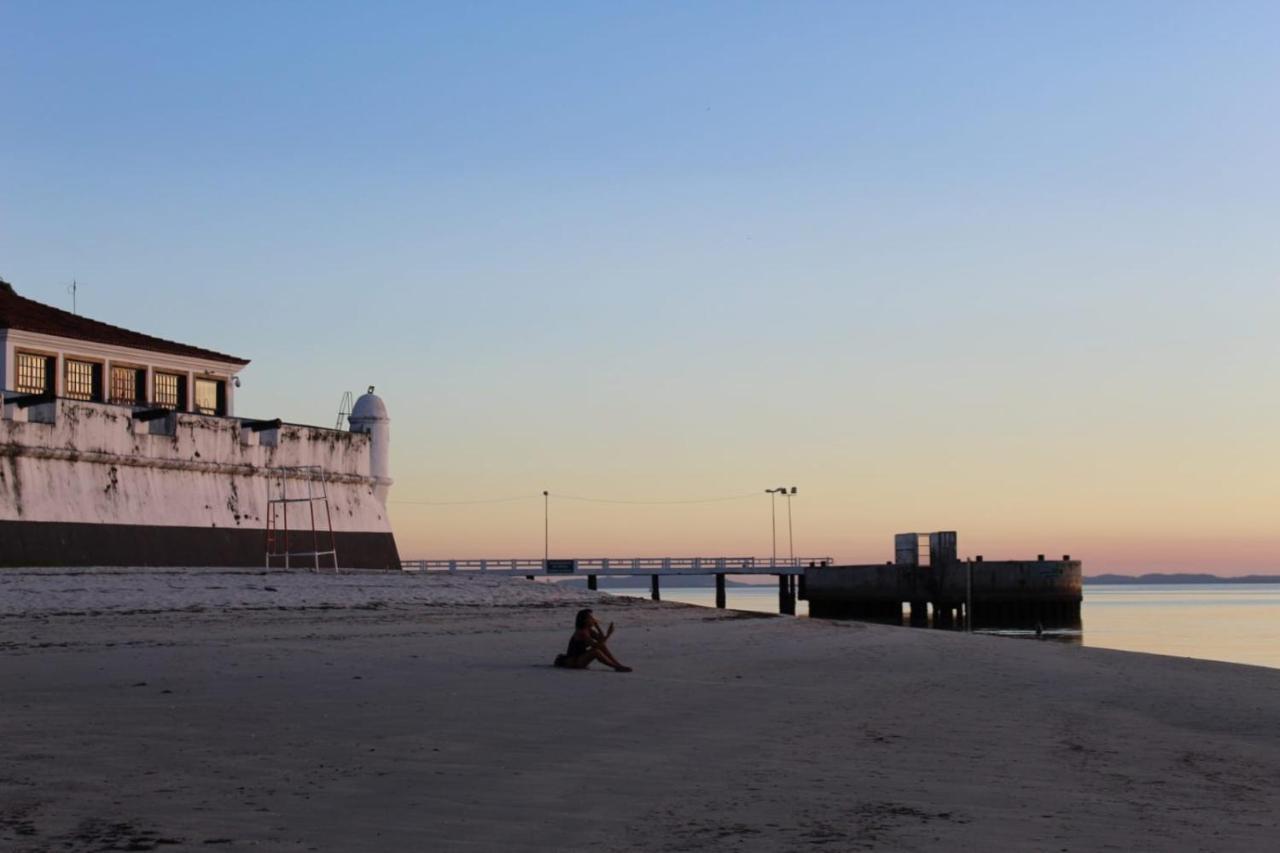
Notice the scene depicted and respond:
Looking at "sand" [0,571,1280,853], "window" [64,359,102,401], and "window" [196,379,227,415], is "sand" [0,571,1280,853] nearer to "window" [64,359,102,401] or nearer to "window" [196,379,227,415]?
"window" [64,359,102,401]

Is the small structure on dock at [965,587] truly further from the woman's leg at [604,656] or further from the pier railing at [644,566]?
the woman's leg at [604,656]

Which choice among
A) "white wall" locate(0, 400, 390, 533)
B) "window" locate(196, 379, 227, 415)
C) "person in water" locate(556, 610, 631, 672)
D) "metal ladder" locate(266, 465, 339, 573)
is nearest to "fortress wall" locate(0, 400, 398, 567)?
"white wall" locate(0, 400, 390, 533)

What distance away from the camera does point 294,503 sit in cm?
4959

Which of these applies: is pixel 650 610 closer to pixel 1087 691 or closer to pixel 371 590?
pixel 371 590

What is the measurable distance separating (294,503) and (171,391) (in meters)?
5.86

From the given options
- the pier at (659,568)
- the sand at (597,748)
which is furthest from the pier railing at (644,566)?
the sand at (597,748)

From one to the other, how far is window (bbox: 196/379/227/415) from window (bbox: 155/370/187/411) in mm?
592

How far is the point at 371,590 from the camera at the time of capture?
37469mm

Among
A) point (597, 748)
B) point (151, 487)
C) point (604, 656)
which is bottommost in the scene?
point (597, 748)

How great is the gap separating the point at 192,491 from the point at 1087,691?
31604 millimetres

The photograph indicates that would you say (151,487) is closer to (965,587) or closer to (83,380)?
(83,380)

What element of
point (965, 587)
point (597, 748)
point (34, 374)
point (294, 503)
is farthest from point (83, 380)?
point (965, 587)

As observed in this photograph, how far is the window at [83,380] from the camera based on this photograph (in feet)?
153

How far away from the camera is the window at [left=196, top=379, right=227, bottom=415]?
168 feet
